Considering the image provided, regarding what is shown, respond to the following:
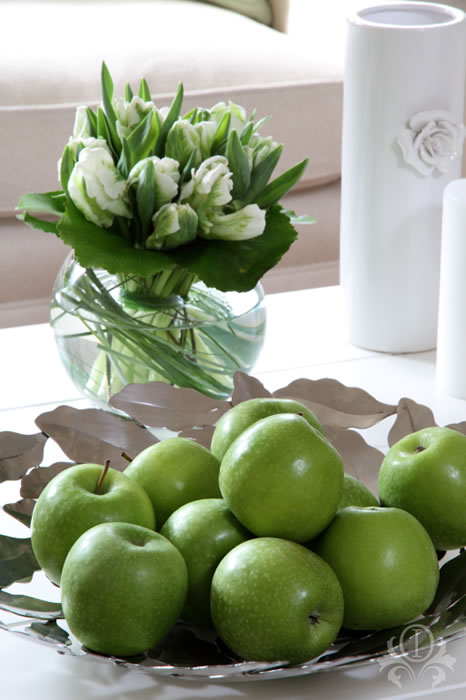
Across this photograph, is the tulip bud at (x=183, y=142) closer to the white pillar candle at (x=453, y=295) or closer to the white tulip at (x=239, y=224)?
the white tulip at (x=239, y=224)

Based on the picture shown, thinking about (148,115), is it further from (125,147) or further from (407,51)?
(407,51)

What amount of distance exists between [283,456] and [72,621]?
126mm

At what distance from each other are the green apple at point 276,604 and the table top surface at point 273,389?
0.06 metres

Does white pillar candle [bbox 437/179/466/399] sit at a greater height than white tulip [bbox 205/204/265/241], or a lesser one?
lesser

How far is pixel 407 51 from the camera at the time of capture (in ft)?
2.97

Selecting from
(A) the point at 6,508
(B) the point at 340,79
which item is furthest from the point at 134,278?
(B) the point at 340,79

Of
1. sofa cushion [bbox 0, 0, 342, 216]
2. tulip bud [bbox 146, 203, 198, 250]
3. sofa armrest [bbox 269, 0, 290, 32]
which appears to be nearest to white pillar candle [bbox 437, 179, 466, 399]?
tulip bud [bbox 146, 203, 198, 250]

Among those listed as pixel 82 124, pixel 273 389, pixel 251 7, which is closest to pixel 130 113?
pixel 82 124

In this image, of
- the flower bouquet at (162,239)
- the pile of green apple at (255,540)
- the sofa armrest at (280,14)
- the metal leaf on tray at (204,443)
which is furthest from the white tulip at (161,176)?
the sofa armrest at (280,14)

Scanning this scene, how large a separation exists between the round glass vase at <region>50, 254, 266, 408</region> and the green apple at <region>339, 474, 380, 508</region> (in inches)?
10.7

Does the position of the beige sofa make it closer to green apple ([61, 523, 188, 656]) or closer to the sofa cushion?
the sofa cushion

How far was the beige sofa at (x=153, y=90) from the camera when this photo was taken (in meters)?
1.60

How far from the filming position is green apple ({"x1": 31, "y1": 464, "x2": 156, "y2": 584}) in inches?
19.3

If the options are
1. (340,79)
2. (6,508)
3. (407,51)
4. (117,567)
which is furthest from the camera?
(340,79)
